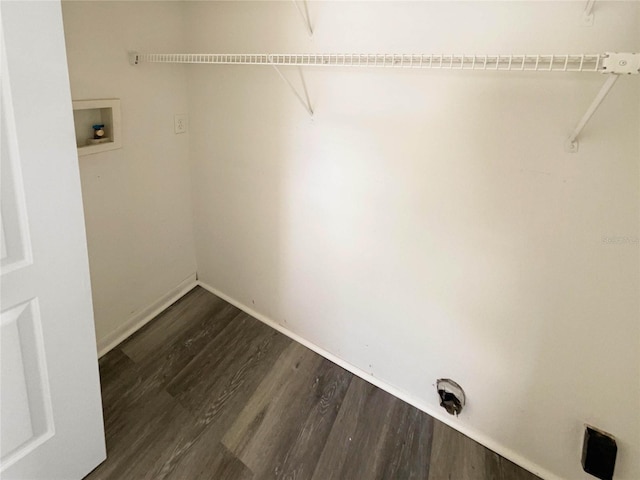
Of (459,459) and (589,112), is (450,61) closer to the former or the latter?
(589,112)

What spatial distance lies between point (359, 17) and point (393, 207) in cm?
70

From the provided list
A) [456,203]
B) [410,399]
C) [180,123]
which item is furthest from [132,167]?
[410,399]

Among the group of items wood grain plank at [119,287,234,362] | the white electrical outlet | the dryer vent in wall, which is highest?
the white electrical outlet

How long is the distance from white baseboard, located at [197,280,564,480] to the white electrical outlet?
3.17 ft

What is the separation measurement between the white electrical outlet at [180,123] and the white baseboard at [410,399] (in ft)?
3.17

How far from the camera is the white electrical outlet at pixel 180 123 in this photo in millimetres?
2041

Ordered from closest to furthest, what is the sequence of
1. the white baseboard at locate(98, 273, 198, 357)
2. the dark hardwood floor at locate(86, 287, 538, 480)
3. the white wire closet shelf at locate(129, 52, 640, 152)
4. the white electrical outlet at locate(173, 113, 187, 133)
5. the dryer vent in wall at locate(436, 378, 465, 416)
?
the white wire closet shelf at locate(129, 52, 640, 152)
the dark hardwood floor at locate(86, 287, 538, 480)
the dryer vent in wall at locate(436, 378, 465, 416)
the white baseboard at locate(98, 273, 198, 357)
the white electrical outlet at locate(173, 113, 187, 133)

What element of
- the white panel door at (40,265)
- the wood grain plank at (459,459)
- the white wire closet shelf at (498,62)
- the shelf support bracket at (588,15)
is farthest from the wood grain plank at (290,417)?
the shelf support bracket at (588,15)

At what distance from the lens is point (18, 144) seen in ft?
3.08

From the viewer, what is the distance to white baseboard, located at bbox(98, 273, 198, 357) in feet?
6.32

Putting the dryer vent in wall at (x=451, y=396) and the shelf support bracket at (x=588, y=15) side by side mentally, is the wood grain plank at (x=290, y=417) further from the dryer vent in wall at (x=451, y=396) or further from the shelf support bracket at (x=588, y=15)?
the shelf support bracket at (x=588, y=15)

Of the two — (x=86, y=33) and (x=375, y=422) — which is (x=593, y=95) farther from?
(x=86, y=33)

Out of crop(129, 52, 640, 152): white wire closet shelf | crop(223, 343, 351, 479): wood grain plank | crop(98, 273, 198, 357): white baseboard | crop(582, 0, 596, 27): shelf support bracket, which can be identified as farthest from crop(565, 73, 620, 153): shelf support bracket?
crop(98, 273, 198, 357): white baseboard

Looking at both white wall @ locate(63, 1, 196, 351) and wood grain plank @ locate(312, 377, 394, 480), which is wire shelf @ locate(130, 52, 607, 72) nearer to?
white wall @ locate(63, 1, 196, 351)
